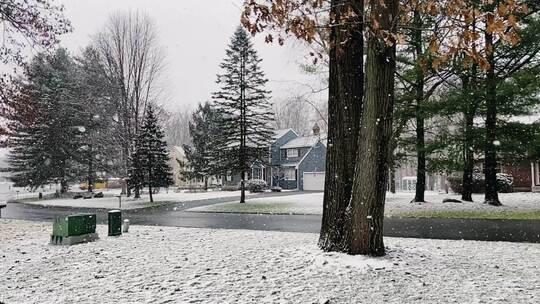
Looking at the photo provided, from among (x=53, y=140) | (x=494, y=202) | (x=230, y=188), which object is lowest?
(x=230, y=188)

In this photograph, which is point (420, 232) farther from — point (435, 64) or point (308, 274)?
point (435, 64)

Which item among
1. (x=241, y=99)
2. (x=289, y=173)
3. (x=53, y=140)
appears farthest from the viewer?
(x=289, y=173)

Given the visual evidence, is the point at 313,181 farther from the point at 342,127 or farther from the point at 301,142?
the point at 342,127

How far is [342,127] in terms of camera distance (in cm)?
775

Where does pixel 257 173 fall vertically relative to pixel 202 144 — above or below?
below

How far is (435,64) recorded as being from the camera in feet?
16.3

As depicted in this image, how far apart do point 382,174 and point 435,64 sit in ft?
8.84

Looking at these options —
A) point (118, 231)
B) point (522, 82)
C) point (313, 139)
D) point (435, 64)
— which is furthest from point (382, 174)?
point (313, 139)

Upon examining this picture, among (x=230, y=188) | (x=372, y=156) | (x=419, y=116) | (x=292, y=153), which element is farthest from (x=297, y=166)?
(x=372, y=156)

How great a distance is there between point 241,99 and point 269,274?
70.6ft

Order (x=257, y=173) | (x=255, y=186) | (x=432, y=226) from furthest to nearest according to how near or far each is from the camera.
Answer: (x=257, y=173), (x=255, y=186), (x=432, y=226)

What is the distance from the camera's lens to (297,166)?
4478 cm

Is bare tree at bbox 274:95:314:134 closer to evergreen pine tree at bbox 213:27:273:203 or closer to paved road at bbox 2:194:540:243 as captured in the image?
evergreen pine tree at bbox 213:27:273:203

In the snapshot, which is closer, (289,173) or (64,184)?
(64,184)
